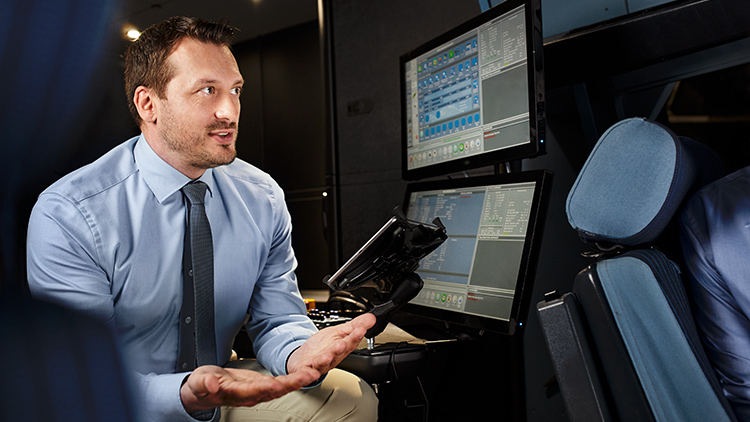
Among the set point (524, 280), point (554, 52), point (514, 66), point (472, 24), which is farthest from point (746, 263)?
point (472, 24)

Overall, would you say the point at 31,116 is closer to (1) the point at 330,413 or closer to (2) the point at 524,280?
(1) the point at 330,413

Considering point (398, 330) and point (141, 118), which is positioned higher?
point (141, 118)

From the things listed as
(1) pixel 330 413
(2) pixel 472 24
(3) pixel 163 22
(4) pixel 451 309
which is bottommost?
(1) pixel 330 413

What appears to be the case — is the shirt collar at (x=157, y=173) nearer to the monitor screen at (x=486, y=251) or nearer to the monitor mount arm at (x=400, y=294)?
the monitor mount arm at (x=400, y=294)

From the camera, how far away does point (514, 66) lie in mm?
1279

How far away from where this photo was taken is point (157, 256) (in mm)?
828

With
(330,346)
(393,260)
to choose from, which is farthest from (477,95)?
(330,346)

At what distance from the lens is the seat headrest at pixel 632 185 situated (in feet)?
2.58

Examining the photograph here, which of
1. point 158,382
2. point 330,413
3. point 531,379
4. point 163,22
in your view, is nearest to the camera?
point 158,382

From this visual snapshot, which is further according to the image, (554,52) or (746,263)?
(554,52)

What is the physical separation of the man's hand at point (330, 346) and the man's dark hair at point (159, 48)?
49cm

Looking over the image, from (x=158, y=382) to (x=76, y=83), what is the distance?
17.4 inches

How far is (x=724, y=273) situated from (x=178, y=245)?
3.09 feet

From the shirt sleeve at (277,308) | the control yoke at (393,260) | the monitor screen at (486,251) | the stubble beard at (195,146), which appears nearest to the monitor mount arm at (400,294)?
the control yoke at (393,260)
